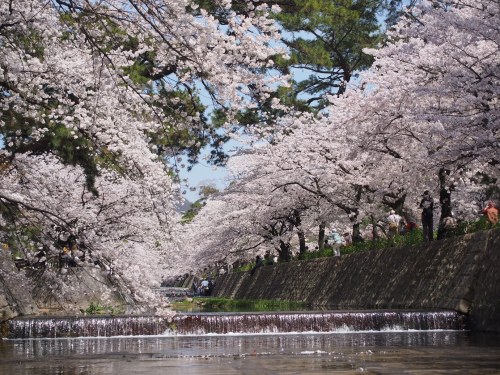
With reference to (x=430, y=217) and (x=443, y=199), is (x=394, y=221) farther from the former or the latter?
(x=443, y=199)

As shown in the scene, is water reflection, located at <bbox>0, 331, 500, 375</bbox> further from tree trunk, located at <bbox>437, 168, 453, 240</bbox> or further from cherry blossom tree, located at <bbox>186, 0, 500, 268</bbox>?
tree trunk, located at <bbox>437, 168, 453, 240</bbox>

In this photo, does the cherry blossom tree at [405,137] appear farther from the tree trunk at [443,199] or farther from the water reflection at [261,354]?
the water reflection at [261,354]

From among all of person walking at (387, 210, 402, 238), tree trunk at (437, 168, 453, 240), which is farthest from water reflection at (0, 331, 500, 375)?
person walking at (387, 210, 402, 238)

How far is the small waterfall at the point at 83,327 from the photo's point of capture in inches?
622

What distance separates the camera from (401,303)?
19.6 m

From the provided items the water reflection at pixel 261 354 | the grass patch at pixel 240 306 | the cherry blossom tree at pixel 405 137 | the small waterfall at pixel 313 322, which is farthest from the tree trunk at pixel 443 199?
the grass patch at pixel 240 306

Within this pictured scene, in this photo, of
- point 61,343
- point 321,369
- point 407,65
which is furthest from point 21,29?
point 407,65

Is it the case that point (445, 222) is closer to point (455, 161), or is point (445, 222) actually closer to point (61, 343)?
point (455, 161)

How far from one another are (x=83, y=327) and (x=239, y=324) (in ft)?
Answer: 11.1

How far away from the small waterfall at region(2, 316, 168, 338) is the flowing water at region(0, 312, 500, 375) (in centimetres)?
2

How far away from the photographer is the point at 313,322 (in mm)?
16156

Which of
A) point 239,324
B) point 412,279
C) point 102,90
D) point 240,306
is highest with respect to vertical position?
point 102,90

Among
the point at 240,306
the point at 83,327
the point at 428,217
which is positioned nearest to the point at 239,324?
the point at 83,327

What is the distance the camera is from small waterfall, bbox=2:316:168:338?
1580cm
